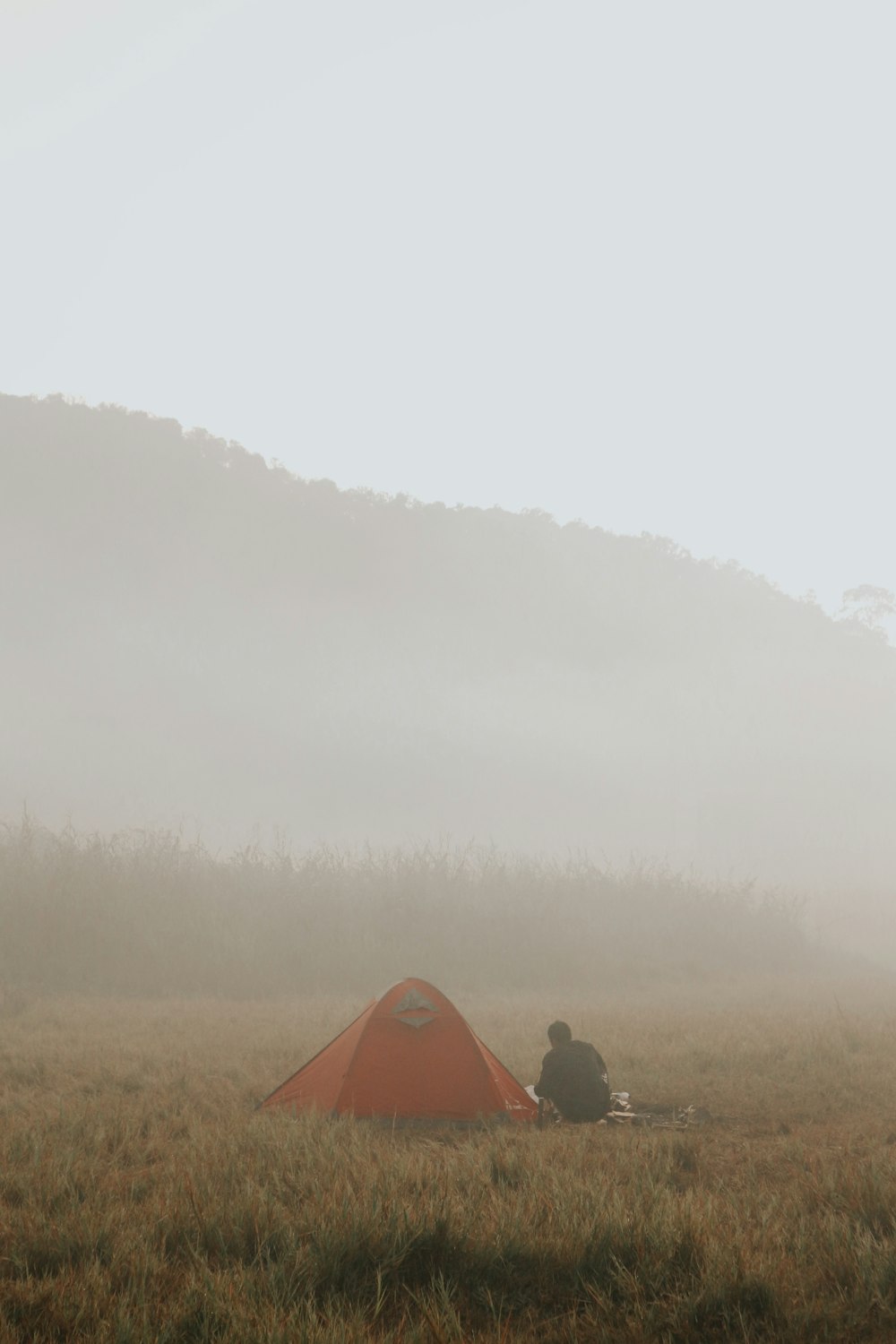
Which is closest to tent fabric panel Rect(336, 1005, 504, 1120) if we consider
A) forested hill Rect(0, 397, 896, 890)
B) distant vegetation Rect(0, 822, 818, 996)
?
distant vegetation Rect(0, 822, 818, 996)

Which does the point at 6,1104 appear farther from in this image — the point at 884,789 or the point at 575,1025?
the point at 884,789

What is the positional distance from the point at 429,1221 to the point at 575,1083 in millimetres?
4454

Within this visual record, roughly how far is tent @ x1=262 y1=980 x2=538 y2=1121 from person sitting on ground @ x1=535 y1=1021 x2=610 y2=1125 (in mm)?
335

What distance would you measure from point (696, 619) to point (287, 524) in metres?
31.1

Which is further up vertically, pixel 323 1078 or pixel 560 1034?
pixel 560 1034

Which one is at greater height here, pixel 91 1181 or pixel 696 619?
pixel 696 619

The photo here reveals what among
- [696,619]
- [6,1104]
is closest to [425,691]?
[696,619]

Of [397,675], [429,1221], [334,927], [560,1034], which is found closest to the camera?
[429,1221]

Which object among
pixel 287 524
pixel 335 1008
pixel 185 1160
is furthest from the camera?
pixel 287 524

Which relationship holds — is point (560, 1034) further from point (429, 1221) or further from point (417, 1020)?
point (429, 1221)

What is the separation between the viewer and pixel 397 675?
6209 centimetres

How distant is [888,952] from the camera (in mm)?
30125

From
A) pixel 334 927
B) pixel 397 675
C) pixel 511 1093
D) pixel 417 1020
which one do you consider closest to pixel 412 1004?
pixel 417 1020

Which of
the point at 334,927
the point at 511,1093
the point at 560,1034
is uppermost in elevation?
the point at 560,1034
